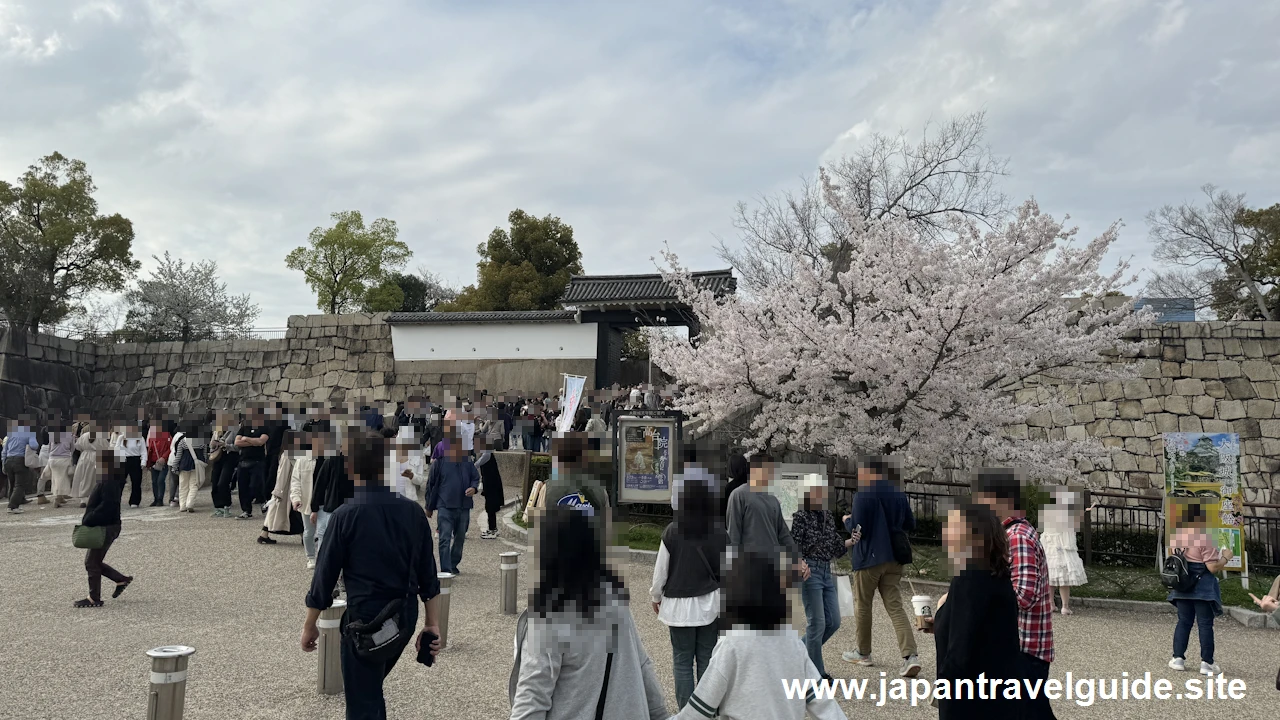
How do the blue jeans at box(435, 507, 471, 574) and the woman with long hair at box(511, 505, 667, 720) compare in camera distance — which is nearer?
the woman with long hair at box(511, 505, 667, 720)

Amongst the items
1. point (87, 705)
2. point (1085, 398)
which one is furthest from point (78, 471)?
point (1085, 398)

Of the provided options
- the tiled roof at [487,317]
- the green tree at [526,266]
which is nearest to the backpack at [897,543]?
the tiled roof at [487,317]

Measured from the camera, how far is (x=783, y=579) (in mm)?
2449

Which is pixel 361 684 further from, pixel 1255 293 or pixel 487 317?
pixel 1255 293

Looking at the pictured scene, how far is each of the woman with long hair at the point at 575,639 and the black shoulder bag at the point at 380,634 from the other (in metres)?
1.02

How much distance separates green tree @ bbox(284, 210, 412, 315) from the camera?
32656 millimetres

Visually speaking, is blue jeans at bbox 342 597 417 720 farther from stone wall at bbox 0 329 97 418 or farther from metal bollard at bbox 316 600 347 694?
stone wall at bbox 0 329 97 418

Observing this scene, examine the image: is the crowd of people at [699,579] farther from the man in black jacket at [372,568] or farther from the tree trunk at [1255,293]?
the tree trunk at [1255,293]

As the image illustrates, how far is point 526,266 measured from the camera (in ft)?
93.4

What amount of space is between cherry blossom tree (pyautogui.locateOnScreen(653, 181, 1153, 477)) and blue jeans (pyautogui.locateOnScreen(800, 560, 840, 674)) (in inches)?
215

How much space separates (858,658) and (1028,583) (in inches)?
108

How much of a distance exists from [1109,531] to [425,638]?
442 inches

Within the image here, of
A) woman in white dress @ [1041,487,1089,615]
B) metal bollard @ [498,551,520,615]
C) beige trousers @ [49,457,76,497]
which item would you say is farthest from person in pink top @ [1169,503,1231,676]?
beige trousers @ [49,457,76,497]

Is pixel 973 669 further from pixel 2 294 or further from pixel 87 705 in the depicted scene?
pixel 2 294
